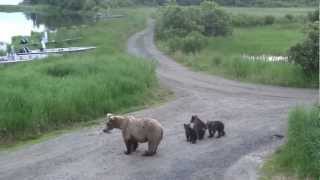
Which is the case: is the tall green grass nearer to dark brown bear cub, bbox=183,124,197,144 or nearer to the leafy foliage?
dark brown bear cub, bbox=183,124,197,144

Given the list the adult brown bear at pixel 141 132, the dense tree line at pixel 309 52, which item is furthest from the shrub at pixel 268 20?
the adult brown bear at pixel 141 132

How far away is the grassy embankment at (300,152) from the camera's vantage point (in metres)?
10.9

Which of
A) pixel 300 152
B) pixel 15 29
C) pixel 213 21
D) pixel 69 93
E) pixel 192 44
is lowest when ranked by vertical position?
pixel 15 29

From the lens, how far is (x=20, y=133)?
15266 mm

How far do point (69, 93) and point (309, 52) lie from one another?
417 inches

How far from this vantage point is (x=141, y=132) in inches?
509

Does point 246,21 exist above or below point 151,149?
below

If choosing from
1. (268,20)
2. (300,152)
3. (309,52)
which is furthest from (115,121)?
(268,20)

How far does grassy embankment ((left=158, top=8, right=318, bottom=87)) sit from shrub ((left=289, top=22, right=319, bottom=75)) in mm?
378

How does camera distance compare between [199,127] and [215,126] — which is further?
[215,126]

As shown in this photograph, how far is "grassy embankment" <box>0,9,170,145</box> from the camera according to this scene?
15.5 m

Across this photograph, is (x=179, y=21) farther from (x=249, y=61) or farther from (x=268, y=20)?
(x=249, y=61)

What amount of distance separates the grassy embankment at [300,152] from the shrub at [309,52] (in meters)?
10.6

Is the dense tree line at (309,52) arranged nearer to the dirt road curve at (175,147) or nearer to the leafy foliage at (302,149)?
the dirt road curve at (175,147)
